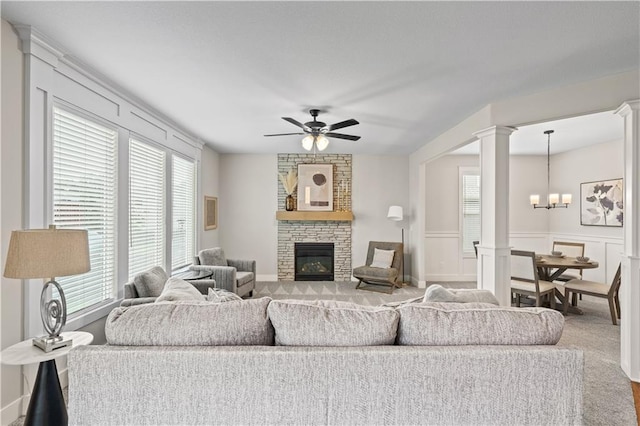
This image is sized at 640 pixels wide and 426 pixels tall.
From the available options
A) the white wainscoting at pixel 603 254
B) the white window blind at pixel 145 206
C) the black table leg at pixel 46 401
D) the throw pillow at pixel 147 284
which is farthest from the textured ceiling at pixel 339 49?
the white wainscoting at pixel 603 254

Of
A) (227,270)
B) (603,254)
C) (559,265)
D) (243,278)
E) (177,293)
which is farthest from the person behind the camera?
(603,254)

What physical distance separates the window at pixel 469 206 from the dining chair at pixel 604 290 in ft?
7.55

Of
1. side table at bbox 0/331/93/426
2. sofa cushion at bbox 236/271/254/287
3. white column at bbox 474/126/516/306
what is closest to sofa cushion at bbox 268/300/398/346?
side table at bbox 0/331/93/426

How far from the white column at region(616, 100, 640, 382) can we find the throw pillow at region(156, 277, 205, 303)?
347 centimetres

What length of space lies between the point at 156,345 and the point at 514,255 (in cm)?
445

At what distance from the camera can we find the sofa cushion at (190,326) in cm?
154

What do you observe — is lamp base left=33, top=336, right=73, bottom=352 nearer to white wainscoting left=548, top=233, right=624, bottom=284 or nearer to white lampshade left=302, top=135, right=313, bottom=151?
white lampshade left=302, top=135, right=313, bottom=151

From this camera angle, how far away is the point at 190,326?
1561 mm

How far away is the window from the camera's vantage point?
6.86 metres

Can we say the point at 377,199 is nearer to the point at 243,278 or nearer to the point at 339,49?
the point at 243,278

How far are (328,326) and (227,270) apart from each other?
131 inches

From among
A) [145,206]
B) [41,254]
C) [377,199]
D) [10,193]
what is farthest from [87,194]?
[377,199]

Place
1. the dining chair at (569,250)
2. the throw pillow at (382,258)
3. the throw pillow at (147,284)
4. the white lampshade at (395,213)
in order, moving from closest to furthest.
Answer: the throw pillow at (147,284), the dining chair at (569,250), the throw pillow at (382,258), the white lampshade at (395,213)

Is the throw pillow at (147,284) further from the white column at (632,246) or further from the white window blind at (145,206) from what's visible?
the white column at (632,246)
